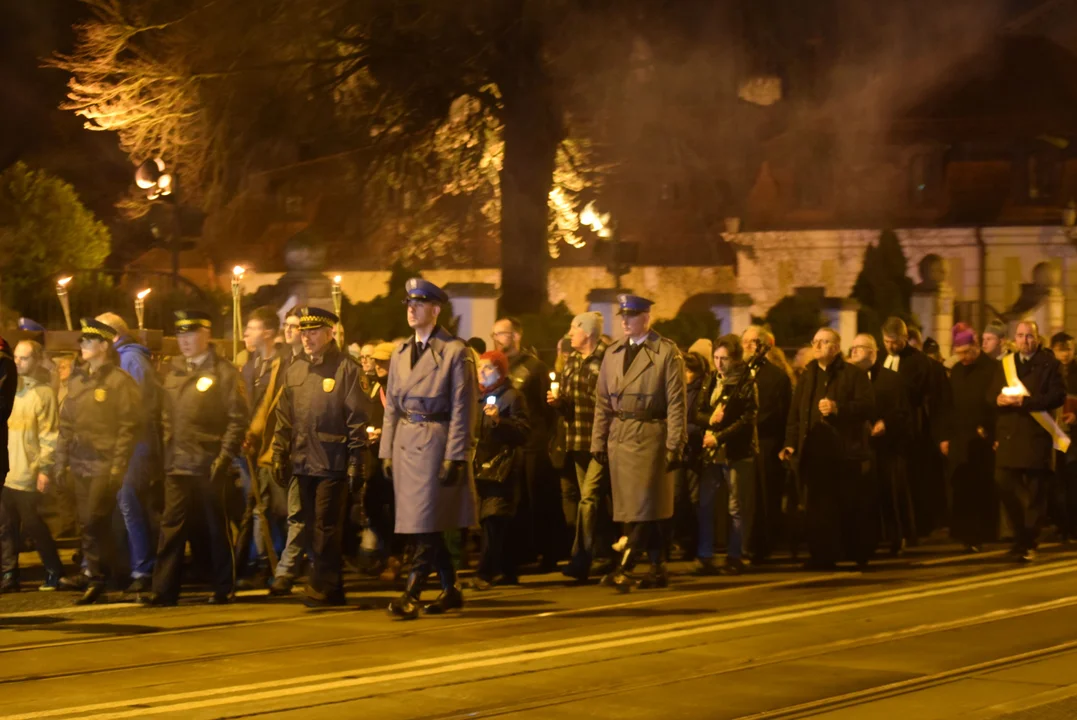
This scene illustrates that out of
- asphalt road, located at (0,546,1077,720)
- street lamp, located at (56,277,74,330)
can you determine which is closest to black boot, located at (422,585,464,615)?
asphalt road, located at (0,546,1077,720)

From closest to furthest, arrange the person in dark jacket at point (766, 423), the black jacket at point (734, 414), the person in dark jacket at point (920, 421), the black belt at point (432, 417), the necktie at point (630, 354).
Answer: the black belt at point (432, 417)
the necktie at point (630, 354)
the black jacket at point (734, 414)
the person in dark jacket at point (766, 423)
the person in dark jacket at point (920, 421)

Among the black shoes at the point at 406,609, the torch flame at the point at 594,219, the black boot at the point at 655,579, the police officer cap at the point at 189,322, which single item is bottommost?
the black shoes at the point at 406,609

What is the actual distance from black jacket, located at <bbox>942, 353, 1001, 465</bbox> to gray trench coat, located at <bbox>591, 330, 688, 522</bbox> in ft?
15.4

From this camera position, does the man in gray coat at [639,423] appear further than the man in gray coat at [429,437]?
Yes

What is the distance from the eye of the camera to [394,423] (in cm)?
1129

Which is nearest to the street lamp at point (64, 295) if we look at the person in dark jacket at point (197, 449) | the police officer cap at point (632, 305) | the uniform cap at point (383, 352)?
the uniform cap at point (383, 352)

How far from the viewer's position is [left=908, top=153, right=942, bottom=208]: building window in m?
50.4

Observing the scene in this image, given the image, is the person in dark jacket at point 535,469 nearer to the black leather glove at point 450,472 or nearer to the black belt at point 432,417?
the black belt at point 432,417

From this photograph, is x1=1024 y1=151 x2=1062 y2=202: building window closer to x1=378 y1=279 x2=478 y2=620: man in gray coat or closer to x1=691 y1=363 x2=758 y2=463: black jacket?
x1=691 y1=363 x2=758 y2=463: black jacket

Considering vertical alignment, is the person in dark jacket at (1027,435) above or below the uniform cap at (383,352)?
below

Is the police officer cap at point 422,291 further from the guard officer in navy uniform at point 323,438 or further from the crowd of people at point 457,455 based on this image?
the guard officer in navy uniform at point 323,438

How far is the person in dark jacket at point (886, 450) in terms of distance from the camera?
14297 mm

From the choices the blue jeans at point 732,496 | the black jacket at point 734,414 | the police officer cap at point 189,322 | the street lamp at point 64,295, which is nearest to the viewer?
the police officer cap at point 189,322

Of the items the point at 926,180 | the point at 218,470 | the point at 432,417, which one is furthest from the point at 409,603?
the point at 926,180
